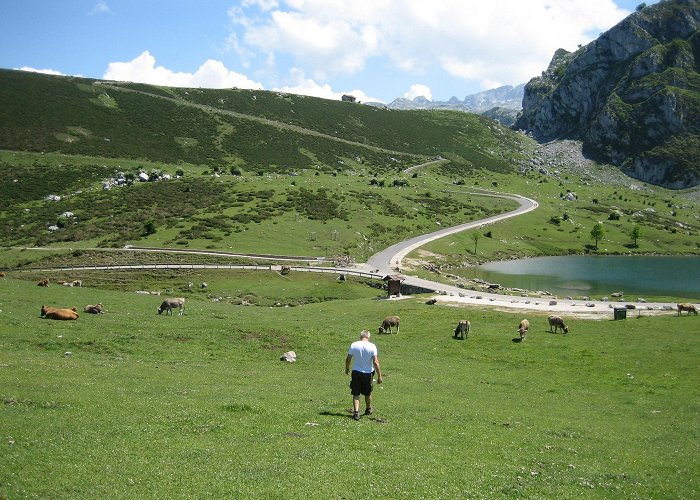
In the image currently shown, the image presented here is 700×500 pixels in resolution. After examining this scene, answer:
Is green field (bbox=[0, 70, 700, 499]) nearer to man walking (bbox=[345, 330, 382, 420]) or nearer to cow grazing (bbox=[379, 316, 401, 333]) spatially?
man walking (bbox=[345, 330, 382, 420])

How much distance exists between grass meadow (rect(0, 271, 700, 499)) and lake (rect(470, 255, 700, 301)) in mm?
45412

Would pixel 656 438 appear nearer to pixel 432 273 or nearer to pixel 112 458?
pixel 112 458

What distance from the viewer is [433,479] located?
13297 millimetres

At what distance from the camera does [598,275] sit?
329ft

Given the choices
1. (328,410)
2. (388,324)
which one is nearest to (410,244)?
(388,324)

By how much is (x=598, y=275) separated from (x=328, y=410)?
3750 inches

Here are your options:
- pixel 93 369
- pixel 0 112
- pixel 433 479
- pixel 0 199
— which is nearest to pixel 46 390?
pixel 93 369

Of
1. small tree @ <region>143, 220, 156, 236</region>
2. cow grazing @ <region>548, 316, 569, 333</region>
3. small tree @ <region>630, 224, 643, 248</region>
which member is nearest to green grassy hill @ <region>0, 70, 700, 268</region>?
small tree @ <region>143, 220, 156, 236</region>

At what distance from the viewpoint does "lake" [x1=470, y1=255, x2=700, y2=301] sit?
84062mm

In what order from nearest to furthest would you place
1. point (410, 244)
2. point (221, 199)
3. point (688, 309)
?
point (688, 309), point (410, 244), point (221, 199)

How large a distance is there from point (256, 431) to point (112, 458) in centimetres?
448

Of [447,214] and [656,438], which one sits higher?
[447,214]

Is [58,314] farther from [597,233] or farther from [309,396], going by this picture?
[597,233]

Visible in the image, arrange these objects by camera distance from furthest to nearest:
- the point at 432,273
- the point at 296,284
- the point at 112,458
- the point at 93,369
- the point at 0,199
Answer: the point at 0,199, the point at 432,273, the point at 296,284, the point at 93,369, the point at 112,458
